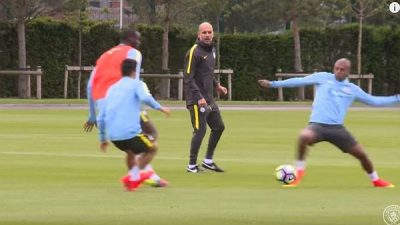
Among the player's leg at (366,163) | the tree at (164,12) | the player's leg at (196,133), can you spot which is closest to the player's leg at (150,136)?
the player's leg at (196,133)

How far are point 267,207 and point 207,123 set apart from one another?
15.5ft

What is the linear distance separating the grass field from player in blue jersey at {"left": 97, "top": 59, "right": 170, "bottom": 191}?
46 centimetres

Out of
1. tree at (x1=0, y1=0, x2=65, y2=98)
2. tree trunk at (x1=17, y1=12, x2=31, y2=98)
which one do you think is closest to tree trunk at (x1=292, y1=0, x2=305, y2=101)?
tree at (x1=0, y1=0, x2=65, y2=98)

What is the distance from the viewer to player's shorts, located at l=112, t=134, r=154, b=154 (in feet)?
40.2

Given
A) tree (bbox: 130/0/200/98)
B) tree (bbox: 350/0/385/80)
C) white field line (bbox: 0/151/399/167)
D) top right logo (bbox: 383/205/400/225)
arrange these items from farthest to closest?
tree (bbox: 350/0/385/80), tree (bbox: 130/0/200/98), white field line (bbox: 0/151/399/167), top right logo (bbox: 383/205/400/225)

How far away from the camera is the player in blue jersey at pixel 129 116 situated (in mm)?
12180

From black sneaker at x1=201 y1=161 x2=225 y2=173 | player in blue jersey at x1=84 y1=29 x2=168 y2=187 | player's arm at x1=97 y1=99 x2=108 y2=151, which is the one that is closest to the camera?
player's arm at x1=97 y1=99 x2=108 y2=151

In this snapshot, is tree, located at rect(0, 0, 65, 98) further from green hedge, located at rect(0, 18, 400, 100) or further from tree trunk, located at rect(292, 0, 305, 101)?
tree trunk, located at rect(292, 0, 305, 101)

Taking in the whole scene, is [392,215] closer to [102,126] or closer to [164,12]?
[102,126]

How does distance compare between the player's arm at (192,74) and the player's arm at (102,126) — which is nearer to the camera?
the player's arm at (102,126)

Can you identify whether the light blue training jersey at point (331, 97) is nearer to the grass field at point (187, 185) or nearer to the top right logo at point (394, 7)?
the grass field at point (187, 185)

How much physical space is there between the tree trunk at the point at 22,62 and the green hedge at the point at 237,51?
41.4 inches

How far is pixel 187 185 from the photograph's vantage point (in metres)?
13.1

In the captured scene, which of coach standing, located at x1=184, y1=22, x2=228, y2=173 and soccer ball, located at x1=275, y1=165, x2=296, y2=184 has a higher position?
coach standing, located at x1=184, y1=22, x2=228, y2=173
